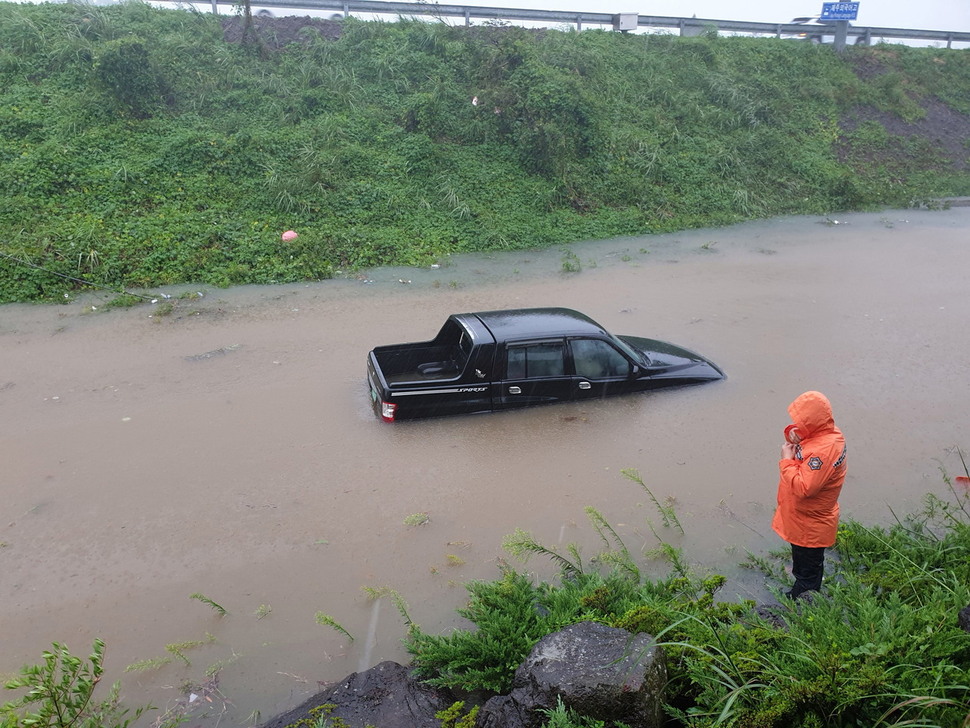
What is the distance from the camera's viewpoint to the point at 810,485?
509 centimetres

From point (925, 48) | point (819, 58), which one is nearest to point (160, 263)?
point (819, 58)

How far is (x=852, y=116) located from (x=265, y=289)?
19.8 m

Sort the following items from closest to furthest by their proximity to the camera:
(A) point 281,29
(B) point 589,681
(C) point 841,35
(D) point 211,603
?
(B) point 589,681, (D) point 211,603, (A) point 281,29, (C) point 841,35

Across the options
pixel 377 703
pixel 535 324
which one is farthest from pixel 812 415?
pixel 535 324

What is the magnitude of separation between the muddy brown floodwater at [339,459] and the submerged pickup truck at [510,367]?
0.81 ft

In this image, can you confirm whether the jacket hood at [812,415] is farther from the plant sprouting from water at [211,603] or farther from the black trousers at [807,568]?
the plant sprouting from water at [211,603]

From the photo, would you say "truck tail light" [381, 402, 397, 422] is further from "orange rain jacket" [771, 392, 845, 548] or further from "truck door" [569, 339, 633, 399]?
"orange rain jacket" [771, 392, 845, 548]

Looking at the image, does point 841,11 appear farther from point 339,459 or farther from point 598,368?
point 339,459

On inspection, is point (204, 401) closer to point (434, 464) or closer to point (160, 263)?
point (434, 464)

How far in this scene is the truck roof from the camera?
819cm

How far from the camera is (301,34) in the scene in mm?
20844

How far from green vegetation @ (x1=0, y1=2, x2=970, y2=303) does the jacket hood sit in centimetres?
902

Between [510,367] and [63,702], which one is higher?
[510,367]

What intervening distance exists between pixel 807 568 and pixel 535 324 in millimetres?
3989
